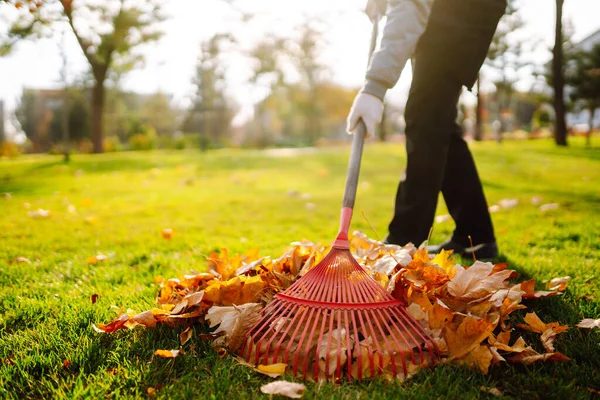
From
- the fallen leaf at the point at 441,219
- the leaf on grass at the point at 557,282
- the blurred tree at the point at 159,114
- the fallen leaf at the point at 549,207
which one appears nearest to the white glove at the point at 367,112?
the leaf on grass at the point at 557,282

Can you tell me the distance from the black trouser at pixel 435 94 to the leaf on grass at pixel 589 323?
34.7 inches

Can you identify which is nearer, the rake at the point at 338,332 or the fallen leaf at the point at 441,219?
the rake at the point at 338,332

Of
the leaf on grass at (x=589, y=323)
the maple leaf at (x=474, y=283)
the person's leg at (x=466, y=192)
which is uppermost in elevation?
the person's leg at (x=466, y=192)

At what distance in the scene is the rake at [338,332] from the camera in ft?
4.97

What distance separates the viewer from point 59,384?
4.91 feet

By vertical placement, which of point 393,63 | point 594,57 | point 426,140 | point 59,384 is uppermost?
point 594,57

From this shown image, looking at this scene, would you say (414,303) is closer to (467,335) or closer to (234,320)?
(467,335)

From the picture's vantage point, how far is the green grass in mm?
1478

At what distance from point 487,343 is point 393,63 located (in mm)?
1248

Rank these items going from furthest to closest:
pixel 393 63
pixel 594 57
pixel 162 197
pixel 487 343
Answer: pixel 594 57 < pixel 162 197 < pixel 393 63 < pixel 487 343

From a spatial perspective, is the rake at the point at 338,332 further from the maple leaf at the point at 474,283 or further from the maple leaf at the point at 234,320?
the maple leaf at the point at 474,283

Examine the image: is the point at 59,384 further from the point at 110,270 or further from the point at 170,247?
the point at 170,247

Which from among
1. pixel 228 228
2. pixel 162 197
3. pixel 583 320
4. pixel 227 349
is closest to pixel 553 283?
pixel 583 320

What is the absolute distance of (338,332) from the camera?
1.53 metres
